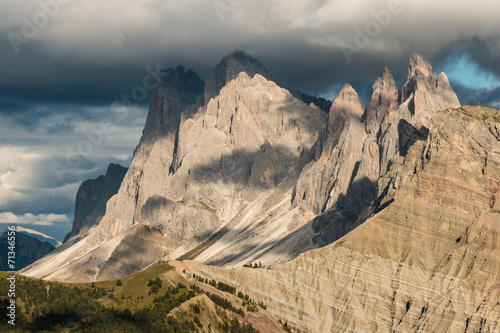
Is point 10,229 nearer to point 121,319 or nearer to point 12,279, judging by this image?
point 12,279

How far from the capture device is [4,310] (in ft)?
584

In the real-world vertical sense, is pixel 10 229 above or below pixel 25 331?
above

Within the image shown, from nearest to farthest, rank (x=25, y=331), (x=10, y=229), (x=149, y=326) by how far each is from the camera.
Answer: (x=10, y=229), (x=25, y=331), (x=149, y=326)

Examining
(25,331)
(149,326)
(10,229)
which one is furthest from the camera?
(149,326)

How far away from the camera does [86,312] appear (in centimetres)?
19188

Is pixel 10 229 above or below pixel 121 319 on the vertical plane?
above

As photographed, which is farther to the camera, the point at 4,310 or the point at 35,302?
the point at 35,302

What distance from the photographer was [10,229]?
14912 centimetres

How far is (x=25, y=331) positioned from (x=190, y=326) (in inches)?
1610

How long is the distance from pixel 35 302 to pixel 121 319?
19.8 metres

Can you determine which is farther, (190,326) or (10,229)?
(190,326)

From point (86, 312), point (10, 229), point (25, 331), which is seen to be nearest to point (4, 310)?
point (25, 331)

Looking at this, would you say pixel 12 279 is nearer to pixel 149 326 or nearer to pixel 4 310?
pixel 4 310

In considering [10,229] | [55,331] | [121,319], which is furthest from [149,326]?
[10,229]
